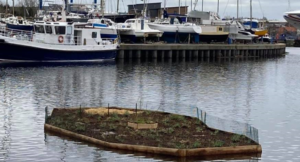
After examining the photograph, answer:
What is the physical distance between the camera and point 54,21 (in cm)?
7188

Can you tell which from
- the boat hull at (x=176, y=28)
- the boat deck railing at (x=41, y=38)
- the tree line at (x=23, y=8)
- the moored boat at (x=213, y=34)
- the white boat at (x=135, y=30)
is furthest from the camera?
the tree line at (x=23, y=8)

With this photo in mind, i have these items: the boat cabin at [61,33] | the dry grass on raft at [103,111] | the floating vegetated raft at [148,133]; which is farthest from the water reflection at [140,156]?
the boat cabin at [61,33]

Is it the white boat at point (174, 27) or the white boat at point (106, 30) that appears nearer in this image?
the white boat at point (106, 30)

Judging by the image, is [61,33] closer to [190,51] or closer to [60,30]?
[60,30]

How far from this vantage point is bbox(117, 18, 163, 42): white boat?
91000 mm

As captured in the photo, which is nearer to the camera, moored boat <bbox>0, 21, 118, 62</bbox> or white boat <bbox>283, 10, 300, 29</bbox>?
moored boat <bbox>0, 21, 118, 62</bbox>

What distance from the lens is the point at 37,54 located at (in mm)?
70312

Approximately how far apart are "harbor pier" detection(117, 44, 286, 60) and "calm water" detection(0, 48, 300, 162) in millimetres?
4508

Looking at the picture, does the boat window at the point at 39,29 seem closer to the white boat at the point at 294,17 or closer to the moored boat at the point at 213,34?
the moored boat at the point at 213,34

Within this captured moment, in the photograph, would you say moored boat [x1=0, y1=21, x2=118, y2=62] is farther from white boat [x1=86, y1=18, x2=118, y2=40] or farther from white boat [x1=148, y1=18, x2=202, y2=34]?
white boat [x1=148, y1=18, x2=202, y2=34]

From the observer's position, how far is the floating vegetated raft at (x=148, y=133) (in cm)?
2534

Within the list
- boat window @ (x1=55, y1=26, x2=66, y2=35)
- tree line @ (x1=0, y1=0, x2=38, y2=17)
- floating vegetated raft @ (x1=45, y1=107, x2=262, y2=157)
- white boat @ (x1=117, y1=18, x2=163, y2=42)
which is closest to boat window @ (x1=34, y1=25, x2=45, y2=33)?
boat window @ (x1=55, y1=26, x2=66, y2=35)

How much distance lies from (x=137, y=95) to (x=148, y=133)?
61.2ft

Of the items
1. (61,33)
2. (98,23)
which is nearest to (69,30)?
(61,33)
